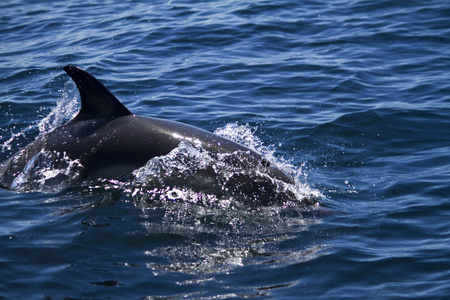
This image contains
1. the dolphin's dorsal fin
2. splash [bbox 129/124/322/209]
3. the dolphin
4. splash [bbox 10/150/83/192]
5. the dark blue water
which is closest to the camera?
the dark blue water

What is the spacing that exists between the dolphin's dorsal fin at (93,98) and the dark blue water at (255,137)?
0.91 metres

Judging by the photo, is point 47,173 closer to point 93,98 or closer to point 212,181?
point 93,98

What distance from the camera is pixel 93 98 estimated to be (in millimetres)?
7793

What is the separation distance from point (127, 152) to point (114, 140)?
23cm

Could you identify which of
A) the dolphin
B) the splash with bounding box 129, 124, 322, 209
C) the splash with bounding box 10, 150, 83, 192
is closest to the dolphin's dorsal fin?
the dolphin

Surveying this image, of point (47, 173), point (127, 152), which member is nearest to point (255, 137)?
point (127, 152)

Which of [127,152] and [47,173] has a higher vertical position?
[127,152]

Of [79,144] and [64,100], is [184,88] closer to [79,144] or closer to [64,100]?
[64,100]

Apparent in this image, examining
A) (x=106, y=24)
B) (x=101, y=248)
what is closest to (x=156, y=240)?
(x=101, y=248)

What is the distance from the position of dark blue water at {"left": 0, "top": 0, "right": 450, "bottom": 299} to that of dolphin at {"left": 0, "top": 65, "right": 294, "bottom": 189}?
0.36 metres

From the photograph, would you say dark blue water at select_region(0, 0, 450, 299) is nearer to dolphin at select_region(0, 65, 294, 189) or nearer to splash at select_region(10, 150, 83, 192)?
splash at select_region(10, 150, 83, 192)

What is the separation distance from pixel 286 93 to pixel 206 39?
13.3ft

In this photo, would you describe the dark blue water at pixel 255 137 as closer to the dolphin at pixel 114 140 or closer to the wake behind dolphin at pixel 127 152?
the wake behind dolphin at pixel 127 152

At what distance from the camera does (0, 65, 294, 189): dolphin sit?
7.53m
